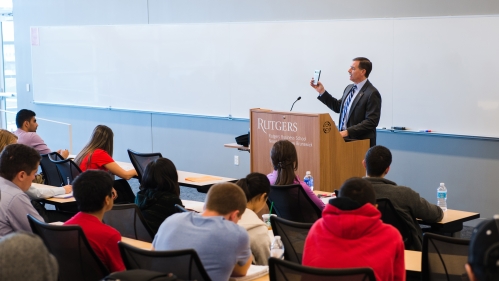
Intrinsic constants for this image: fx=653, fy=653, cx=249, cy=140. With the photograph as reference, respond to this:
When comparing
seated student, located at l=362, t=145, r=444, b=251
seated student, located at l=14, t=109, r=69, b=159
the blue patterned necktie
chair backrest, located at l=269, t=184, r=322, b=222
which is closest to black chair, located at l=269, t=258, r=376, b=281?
seated student, located at l=362, t=145, r=444, b=251

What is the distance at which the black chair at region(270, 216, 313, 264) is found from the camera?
3.40 meters

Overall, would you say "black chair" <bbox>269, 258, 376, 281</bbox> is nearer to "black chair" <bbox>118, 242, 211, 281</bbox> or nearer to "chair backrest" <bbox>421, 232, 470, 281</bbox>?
"black chair" <bbox>118, 242, 211, 281</bbox>

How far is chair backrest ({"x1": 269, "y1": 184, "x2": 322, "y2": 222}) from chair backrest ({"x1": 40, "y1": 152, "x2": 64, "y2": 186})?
2.61 meters

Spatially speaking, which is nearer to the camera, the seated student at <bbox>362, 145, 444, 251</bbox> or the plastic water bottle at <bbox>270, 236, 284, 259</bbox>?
the plastic water bottle at <bbox>270, 236, 284, 259</bbox>

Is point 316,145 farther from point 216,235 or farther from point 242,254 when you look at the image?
point 216,235

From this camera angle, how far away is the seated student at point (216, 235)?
290cm

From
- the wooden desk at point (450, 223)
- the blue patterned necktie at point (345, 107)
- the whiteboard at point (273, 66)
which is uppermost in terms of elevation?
the whiteboard at point (273, 66)

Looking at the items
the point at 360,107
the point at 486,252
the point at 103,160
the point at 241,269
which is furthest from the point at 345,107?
the point at 486,252

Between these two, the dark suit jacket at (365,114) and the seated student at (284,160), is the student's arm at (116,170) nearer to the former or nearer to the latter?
the seated student at (284,160)

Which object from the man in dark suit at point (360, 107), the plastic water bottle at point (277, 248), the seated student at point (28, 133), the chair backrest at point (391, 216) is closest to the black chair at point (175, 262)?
the plastic water bottle at point (277, 248)

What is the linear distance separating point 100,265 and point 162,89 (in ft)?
22.2

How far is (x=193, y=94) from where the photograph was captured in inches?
373

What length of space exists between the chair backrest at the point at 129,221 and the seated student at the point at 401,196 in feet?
4.74

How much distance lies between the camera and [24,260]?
1844 mm
